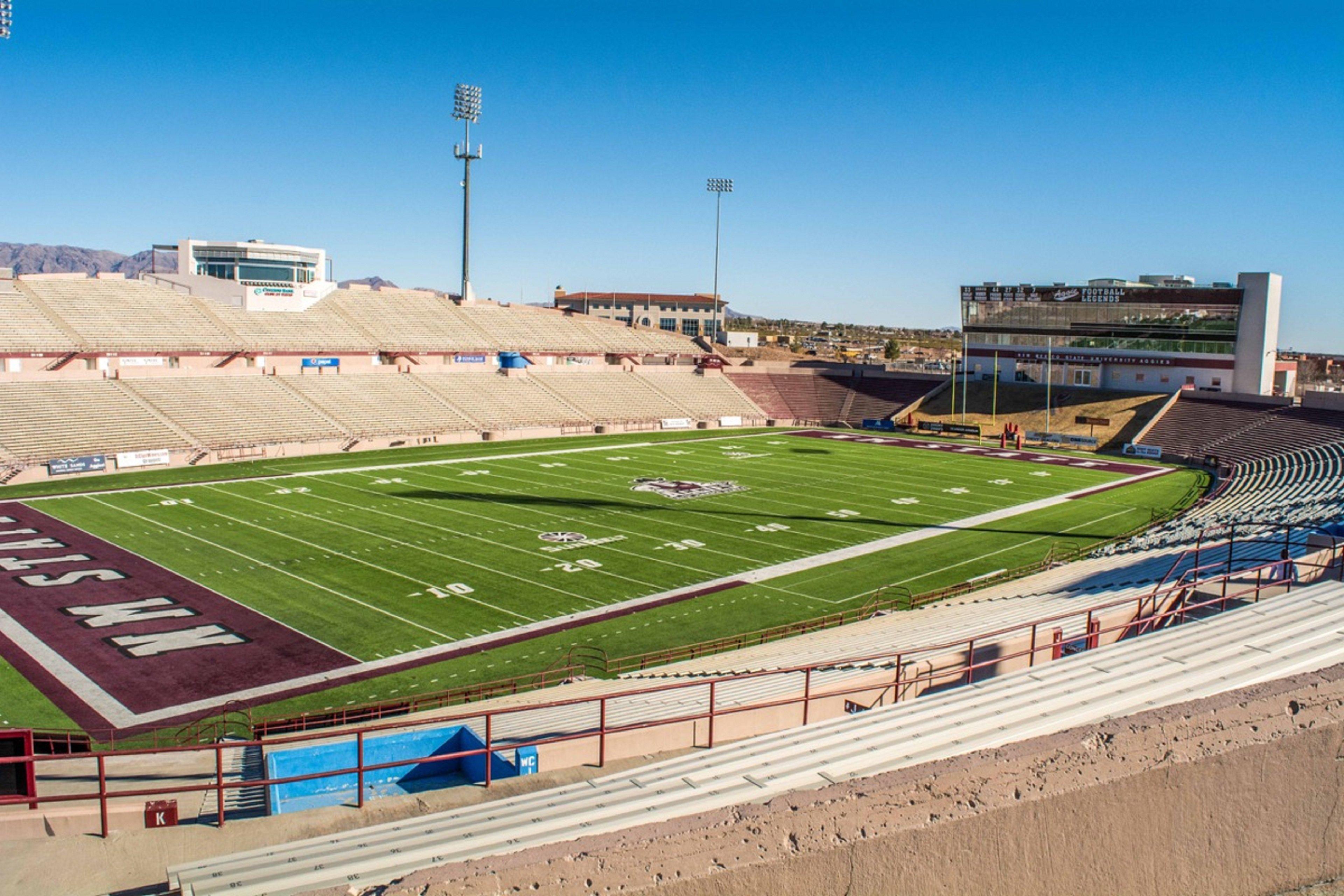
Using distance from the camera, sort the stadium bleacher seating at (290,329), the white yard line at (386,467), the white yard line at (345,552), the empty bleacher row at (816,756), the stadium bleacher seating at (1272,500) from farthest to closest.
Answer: the stadium bleacher seating at (290,329) → the white yard line at (386,467) → the stadium bleacher seating at (1272,500) → the white yard line at (345,552) → the empty bleacher row at (816,756)

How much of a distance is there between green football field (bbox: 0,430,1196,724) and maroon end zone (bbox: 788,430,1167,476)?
1.74 metres

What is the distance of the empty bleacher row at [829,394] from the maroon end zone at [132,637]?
50.0 meters

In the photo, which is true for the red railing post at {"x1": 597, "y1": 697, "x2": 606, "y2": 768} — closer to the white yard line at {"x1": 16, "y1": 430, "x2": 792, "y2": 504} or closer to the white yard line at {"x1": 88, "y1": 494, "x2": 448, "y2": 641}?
the white yard line at {"x1": 88, "y1": 494, "x2": 448, "y2": 641}

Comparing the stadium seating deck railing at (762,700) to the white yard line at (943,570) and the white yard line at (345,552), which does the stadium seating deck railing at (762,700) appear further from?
the white yard line at (345,552)

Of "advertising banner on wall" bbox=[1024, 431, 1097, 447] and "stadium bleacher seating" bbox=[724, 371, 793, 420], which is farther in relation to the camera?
"stadium bleacher seating" bbox=[724, 371, 793, 420]

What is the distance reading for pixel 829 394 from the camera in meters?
74.1

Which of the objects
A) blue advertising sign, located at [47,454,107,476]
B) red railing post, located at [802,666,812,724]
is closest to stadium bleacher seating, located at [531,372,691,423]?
blue advertising sign, located at [47,454,107,476]

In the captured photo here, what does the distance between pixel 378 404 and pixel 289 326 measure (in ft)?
38.1

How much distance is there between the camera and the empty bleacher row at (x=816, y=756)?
6.05m

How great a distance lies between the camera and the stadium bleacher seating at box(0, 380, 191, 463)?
1624 inches

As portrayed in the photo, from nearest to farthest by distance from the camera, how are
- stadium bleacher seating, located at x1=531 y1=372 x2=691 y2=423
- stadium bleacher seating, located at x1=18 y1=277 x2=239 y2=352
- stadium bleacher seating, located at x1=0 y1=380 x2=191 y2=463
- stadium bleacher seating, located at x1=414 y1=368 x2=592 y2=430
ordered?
stadium bleacher seating, located at x1=0 y1=380 x2=191 y2=463
stadium bleacher seating, located at x1=18 y1=277 x2=239 y2=352
stadium bleacher seating, located at x1=414 y1=368 x2=592 y2=430
stadium bleacher seating, located at x1=531 y1=372 x2=691 y2=423

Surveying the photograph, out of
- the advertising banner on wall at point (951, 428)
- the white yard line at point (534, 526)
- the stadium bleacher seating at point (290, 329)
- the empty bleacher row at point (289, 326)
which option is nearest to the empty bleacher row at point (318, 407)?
the stadium bleacher seating at point (290, 329)

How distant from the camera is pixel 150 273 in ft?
224

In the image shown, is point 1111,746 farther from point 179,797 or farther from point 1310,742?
point 179,797
